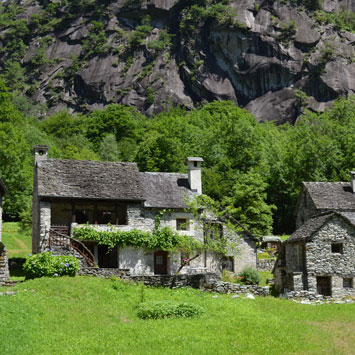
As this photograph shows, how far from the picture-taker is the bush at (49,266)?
1218 inches

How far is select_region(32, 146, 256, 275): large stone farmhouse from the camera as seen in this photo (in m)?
37.4

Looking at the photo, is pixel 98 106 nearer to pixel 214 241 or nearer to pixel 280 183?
pixel 280 183

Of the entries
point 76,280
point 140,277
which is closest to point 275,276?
point 140,277

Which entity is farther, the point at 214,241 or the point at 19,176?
the point at 19,176

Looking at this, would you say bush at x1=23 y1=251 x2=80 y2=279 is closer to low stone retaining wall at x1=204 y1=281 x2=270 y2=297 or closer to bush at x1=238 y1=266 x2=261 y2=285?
low stone retaining wall at x1=204 y1=281 x2=270 y2=297

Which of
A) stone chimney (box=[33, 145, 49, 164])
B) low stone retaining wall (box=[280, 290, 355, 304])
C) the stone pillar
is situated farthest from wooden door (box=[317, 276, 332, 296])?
stone chimney (box=[33, 145, 49, 164])

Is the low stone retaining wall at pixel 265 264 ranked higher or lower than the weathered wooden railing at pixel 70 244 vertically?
lower

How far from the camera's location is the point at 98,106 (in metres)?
128

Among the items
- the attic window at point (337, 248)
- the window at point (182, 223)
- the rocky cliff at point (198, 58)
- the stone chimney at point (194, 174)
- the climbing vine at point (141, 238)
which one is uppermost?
the rocky cliff at point (198, 58)

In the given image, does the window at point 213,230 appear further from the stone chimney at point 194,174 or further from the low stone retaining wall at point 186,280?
the low stone retaining wall at point 186,280

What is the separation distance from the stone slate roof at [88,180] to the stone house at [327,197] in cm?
1759

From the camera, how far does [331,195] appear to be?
49.7 metres

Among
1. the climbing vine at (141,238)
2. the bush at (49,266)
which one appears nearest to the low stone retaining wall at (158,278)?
the bush at (49,266)

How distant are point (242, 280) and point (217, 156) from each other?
3261 cm
